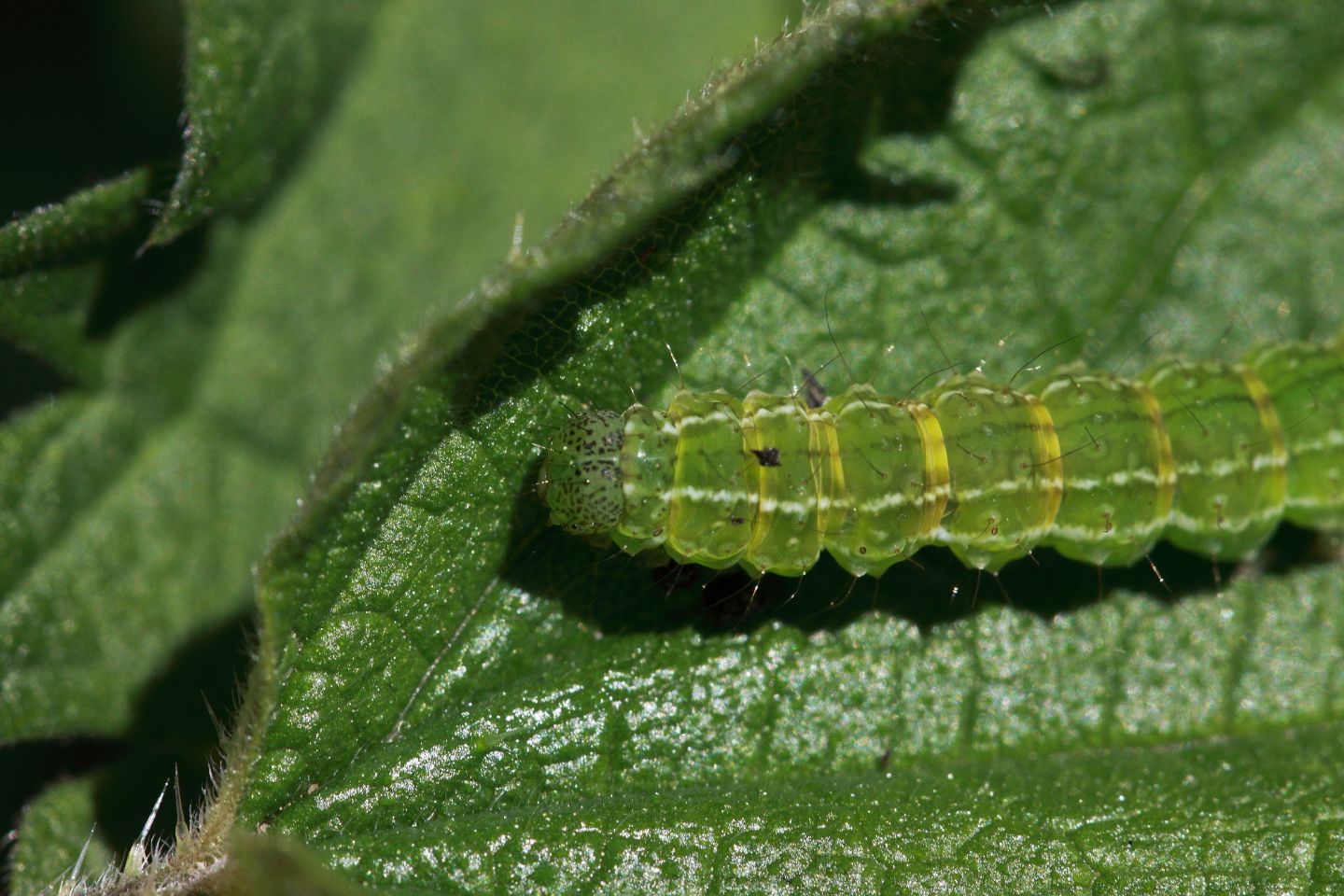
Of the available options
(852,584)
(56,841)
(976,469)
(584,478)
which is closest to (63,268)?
(56,841)

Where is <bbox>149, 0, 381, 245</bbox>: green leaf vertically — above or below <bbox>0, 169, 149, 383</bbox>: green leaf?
above

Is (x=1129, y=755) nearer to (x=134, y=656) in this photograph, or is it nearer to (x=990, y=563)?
(x=990, y=563)

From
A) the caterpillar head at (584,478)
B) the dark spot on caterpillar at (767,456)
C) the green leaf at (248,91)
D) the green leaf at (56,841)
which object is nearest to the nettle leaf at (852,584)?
the caterpillar head at (584,478)

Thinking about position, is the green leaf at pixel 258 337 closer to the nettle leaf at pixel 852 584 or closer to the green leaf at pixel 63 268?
the green leaf at pixel 63 268

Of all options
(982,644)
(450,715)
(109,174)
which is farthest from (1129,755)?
(109,174)

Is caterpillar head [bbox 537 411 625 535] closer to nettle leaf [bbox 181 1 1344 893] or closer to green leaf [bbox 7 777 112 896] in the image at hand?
nettle leaf [bbox 181 1 1344 893]

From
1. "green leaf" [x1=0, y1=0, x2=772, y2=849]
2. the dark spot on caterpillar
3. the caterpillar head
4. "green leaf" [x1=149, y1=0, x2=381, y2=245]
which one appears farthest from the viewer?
"green leaf" [x1=0, y1=0, x2=772, y2=849]

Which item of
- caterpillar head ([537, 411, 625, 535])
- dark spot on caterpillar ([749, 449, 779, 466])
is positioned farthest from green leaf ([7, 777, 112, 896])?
dark spot on caterpillar ([749, 449, 779, 466])
